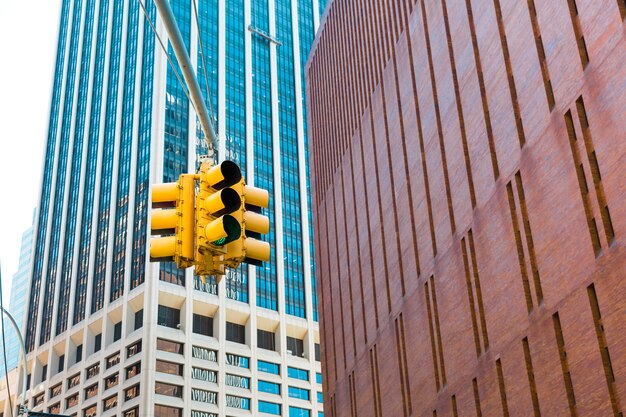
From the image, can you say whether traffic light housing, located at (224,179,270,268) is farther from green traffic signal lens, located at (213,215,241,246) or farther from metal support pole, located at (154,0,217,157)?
metal support pole, located at (154,0,217,157)

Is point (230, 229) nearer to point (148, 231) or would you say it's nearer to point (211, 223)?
point (211, 223)

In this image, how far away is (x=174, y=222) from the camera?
11172mm

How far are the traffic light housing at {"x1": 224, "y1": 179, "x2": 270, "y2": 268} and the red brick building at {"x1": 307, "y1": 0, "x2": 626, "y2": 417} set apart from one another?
1941cm

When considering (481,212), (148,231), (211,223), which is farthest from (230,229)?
(148,231)

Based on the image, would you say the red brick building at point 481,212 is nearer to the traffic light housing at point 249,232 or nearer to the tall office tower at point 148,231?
the traffic light housing at point 249,232

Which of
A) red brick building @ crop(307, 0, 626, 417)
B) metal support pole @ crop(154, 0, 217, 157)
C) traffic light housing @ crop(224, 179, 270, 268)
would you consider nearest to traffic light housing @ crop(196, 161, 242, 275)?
traffic light housing @ crop(224, 179, 270, 268)

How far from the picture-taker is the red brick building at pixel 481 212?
2948 centimetres

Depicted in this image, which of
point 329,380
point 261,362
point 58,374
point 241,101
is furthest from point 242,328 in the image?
point 329,380

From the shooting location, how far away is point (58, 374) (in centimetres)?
12056


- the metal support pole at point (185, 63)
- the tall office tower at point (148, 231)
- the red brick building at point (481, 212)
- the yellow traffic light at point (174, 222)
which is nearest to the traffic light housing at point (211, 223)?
the yellow traffic light at point (174, 222)

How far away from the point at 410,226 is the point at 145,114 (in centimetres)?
8257

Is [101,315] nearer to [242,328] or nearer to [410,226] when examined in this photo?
[242,328]

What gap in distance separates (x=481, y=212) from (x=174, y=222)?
27831mm

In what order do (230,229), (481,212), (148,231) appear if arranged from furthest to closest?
1. (148,231)
2. (481,212)
3. (230,229)
